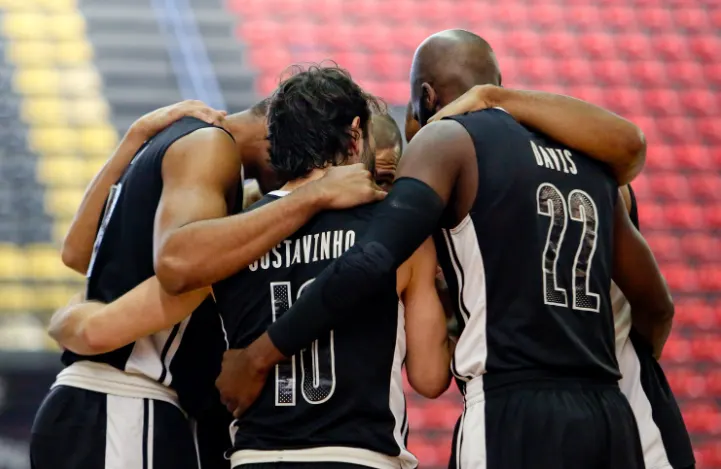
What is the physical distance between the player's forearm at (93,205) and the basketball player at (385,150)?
72 centimetres

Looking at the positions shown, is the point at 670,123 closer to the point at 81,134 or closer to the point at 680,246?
the point at 680,246

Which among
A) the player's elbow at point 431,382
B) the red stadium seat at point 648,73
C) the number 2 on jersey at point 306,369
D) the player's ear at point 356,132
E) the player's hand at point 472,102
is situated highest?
the red stadium seat at point 648,73

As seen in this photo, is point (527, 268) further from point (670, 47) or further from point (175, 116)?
point (670, 47)

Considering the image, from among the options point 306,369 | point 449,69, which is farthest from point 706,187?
point 306,369

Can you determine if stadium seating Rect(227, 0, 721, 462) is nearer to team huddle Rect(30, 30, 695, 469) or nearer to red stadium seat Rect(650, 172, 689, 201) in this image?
red stadium seat Rect(650, 172, 689, 201)

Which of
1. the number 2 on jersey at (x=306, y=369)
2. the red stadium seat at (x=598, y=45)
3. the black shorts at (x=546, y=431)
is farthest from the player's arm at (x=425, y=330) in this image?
the red stadium seat at (x=598, y=45)

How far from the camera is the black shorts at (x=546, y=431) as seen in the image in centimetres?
207

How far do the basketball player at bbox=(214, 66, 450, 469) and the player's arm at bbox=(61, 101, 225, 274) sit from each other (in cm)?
38

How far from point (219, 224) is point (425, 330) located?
520mm

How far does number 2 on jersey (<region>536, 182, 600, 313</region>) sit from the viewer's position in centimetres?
216

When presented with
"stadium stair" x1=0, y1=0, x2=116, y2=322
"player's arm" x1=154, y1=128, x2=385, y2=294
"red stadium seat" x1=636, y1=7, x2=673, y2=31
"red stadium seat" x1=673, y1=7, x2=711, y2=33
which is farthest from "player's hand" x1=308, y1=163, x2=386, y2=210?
"red stadium seat" x1=673, y1=7, x2=711, y2=33

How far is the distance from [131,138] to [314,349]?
926mm

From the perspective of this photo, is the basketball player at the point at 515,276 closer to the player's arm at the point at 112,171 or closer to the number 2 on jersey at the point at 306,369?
the number 2 on jersey at the point at 306,369

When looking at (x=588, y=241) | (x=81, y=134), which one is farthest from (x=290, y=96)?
(x=81, y=134)
